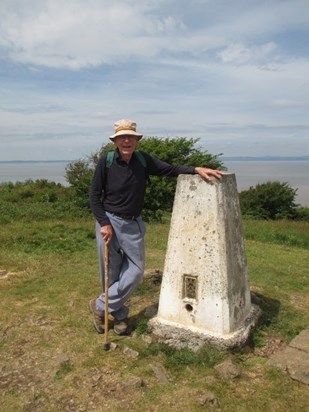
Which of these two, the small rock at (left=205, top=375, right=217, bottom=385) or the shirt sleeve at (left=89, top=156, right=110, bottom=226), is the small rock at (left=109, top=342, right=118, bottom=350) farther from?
the shirt sleeve at (left=89, top=156, right=110, bottom=226)

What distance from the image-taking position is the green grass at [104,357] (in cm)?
435

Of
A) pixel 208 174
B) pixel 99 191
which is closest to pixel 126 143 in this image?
pixel 99 191

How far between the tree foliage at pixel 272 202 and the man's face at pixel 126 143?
30.7 meters

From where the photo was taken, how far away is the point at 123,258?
5.66 metres

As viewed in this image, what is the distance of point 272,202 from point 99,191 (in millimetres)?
32122

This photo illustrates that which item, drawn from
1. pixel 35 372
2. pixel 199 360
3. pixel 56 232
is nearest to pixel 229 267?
pixel 199 360

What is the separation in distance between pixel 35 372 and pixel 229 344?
2.24m

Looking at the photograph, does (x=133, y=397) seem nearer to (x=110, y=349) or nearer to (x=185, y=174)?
(x=110, y=349)

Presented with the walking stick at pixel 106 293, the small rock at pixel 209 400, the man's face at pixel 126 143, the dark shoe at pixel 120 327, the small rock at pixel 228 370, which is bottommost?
the small rock at pixel 209 400

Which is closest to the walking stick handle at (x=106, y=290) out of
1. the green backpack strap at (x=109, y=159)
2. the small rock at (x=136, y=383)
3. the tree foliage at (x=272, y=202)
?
the small rock at (x=136, y=383)

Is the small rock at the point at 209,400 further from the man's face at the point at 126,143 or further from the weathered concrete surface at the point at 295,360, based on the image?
the man's face at the point at 126,143

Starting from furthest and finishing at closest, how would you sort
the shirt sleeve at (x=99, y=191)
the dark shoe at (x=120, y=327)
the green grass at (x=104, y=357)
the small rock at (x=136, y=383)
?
the dark shoe at (x=120, y=327) → the shirt sleeve at (x=99, y=191) → the small rock at (x=136, y=383) → the green grass at (x=104, y=357)

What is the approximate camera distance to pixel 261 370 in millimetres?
4898

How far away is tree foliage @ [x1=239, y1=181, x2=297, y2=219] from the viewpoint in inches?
1389
